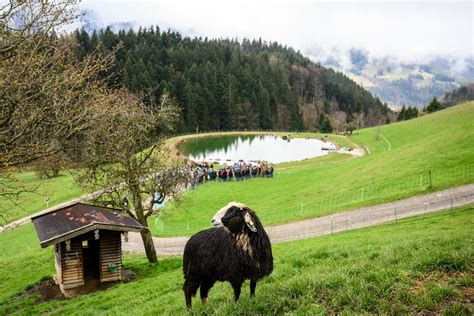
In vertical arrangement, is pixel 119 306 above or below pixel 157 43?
below

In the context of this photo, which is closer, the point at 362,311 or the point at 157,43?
the point at 362,311

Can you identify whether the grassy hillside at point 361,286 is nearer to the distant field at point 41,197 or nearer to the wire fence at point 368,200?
the wire fence at point 368,200

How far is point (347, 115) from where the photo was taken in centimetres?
18375

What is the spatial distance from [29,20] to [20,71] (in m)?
1.88

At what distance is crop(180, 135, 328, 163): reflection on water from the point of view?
7861 cm

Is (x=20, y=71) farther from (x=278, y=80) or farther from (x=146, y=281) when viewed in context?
(x=278, y=80)

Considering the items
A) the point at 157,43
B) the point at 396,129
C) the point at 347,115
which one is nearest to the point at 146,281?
the point at 396,129

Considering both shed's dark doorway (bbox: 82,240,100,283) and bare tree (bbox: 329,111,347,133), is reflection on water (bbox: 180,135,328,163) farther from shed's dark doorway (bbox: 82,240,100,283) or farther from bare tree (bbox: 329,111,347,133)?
shed's dark doorway (bbox: 82,240,100,283)

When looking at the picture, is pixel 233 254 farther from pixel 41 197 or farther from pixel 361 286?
pixel 41 197

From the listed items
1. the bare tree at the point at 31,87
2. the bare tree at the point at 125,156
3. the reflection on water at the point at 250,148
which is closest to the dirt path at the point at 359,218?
the bare tree at the point at 125,156

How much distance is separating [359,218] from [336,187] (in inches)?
464

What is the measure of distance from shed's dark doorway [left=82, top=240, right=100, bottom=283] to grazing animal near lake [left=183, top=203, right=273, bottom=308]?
46.4 feet

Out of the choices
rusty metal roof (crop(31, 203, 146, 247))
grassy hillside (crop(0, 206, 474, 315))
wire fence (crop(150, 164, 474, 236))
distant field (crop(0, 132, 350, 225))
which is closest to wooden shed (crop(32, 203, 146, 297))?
rusty metal roof (crop(31, 203, 146, 247))

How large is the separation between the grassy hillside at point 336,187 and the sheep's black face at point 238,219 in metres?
16.5
